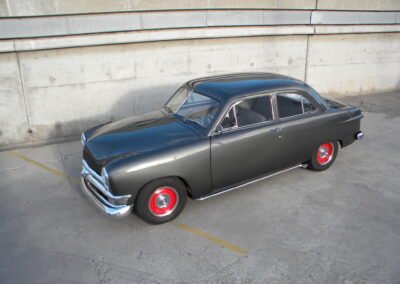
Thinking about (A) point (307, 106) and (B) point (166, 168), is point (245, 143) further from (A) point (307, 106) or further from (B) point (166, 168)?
(A) point (307, 106)

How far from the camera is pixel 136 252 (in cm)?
394

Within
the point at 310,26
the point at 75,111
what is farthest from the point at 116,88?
the point at 310,26

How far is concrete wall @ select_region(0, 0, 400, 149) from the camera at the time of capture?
6.82m

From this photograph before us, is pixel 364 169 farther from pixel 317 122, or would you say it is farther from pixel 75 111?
pixel 75 111

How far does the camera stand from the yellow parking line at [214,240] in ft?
12.9

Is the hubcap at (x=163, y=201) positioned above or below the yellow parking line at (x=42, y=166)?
above

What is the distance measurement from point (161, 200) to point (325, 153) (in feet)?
10.0

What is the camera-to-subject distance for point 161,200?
4.30 metres

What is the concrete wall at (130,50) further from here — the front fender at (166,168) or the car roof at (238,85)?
the front fender at (166,168)

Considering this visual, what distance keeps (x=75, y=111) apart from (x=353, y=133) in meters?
5.75

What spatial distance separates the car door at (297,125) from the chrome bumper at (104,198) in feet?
8.04

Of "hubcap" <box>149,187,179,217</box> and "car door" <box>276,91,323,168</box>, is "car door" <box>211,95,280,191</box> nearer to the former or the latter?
"car door" <box>276,91,323,168</box>

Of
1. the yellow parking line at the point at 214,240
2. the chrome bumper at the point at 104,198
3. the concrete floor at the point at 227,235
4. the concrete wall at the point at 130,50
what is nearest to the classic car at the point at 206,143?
the chrome bumper at the point at 104,198

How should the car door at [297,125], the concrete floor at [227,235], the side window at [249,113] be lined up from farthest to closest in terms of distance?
the car door at [297,125] < the side window at [249,113] < the concrete floor at [227,235]
